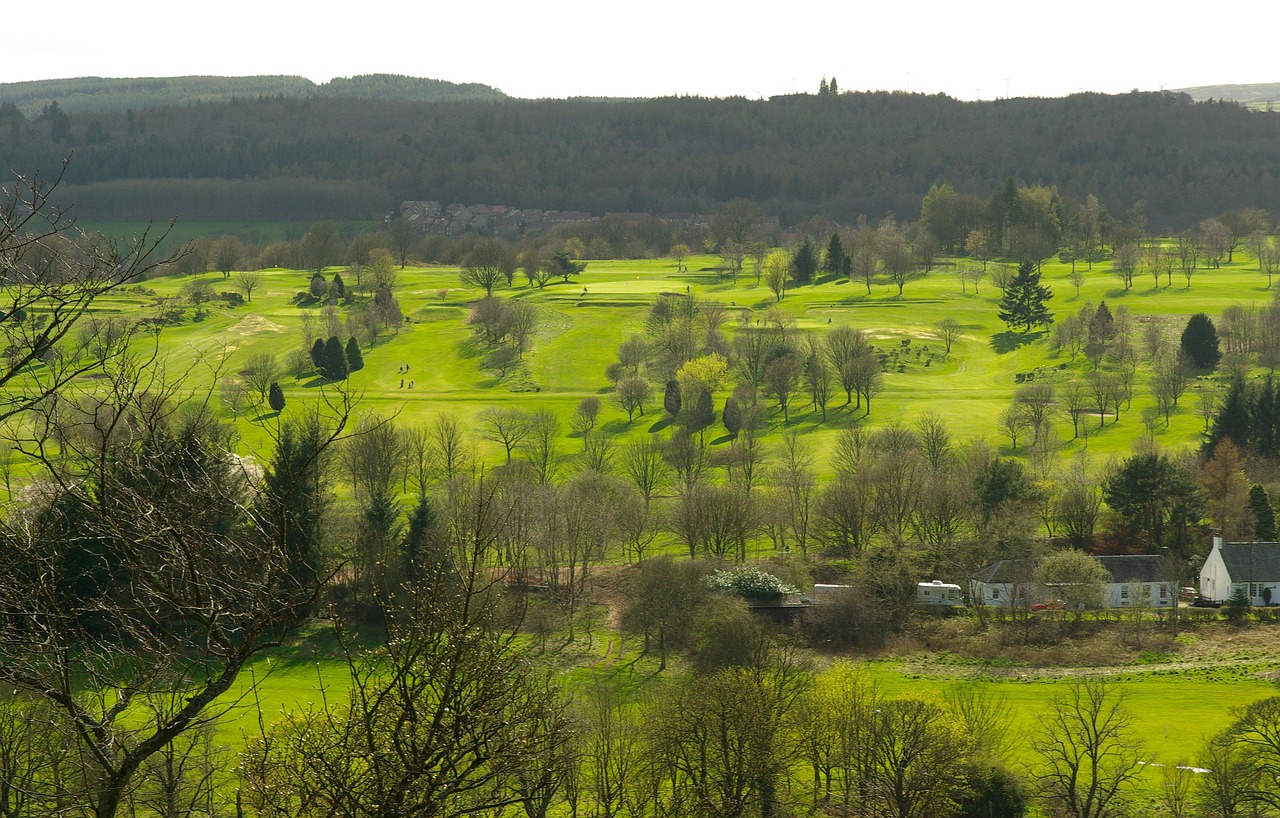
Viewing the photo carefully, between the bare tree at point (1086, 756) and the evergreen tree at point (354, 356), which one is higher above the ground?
the evergreen tree at point (354, 356)

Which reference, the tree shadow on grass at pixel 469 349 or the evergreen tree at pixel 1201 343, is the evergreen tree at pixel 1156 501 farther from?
the tree shadow on grass at pixel 469 349

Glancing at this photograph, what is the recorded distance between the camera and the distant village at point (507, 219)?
180000 millimetres

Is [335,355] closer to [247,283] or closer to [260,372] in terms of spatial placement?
[260,372]

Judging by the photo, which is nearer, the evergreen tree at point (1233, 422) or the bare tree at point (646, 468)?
the bare tree at point (646, 468)

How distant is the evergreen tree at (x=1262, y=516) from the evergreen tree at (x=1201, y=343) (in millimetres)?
29542

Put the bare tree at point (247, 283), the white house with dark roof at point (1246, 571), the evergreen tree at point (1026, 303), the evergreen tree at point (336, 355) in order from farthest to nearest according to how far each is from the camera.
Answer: the bare tree at point (247, 283)
the evergreen tree at point (1026, 303)
the evergreen tree at point (336, 355)
the white house with dark roof at point (1246, 571)

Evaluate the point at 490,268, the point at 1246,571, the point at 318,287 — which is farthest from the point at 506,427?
the point at 318,287

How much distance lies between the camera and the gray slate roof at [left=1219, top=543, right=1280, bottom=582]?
157ft

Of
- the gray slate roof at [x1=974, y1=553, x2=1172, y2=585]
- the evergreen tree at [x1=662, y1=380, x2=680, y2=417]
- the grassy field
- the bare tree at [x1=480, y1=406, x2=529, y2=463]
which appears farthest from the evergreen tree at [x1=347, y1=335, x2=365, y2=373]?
the gray slate roof at [x1=974, y1=553, x2=1172, y2=585]

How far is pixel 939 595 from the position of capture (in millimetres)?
47625

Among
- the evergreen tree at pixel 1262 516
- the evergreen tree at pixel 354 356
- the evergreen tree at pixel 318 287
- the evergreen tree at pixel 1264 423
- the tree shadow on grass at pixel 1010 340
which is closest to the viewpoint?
the evergreen tree at pixel 1262 516

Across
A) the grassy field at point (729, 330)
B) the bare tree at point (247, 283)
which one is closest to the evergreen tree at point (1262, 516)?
the grassy field at point (729, 330)


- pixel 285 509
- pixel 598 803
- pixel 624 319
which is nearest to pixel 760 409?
pixel 624 319

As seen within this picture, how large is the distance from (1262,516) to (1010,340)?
40804 millimetres
